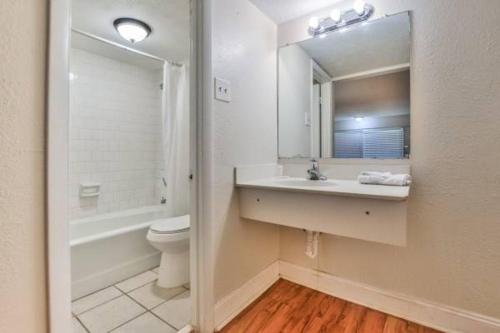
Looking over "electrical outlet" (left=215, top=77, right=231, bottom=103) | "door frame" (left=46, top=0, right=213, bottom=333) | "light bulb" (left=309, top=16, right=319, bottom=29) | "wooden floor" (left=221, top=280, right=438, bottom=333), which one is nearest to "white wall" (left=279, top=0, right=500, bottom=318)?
"wooden floor" (left=221, top=280, right=438, bottom=333)

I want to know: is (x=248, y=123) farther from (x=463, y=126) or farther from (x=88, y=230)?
(x=88, y=230)

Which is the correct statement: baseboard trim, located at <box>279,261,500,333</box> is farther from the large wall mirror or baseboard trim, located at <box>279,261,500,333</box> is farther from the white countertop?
the large wall mirror

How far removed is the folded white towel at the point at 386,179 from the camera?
139 centimetres

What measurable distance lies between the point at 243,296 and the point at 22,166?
1.39 metres

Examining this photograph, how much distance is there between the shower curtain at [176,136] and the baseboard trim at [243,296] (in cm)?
101

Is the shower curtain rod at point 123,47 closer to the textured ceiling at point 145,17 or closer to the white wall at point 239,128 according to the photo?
the textured ceiling at point 145,17

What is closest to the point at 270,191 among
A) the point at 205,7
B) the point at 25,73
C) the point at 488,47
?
the point at 205,7

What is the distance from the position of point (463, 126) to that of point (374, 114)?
0.48m

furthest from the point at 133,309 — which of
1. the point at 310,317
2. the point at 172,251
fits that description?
the point at 310,317

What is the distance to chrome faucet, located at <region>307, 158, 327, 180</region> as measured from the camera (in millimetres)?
1754

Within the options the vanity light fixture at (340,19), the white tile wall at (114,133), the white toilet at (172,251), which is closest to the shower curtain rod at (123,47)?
the white tile wall at (114,133)

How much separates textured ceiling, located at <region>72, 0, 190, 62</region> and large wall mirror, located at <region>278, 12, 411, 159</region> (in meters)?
0.84

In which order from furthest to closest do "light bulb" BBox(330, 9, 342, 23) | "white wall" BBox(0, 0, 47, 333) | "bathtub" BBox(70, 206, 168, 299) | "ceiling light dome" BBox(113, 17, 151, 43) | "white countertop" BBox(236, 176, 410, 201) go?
"ceiling light dome" BBox(113, 17, 151, 43) → "bathtub" BBox(70, 206, 168, 299) → "light bulb" BBox(330, 9, 342, 23) → "white countertop" BBox(236, 176, 410, 201) → "white wall" BBox(0, 0, 47, 333)

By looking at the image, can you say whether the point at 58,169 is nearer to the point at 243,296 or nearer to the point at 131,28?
the point at 243,296
